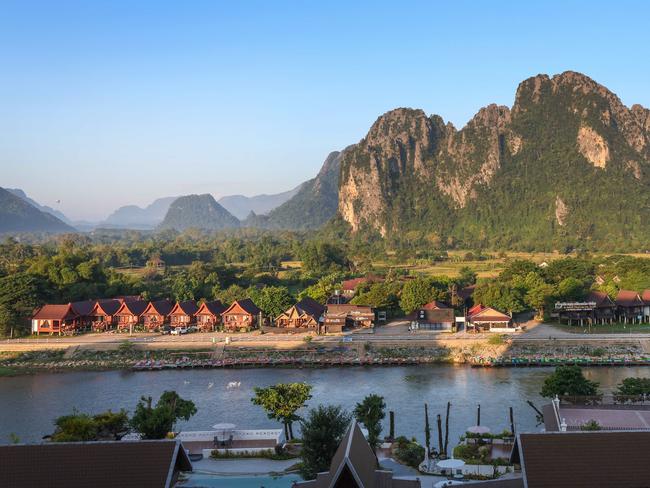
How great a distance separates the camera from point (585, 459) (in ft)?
39.5

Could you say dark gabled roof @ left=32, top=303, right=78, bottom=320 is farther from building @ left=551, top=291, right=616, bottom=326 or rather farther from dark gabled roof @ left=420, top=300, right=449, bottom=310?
building @ left=551, top=291, right=616, bottom=326

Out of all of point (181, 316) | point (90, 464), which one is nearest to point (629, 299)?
point (181, 316)

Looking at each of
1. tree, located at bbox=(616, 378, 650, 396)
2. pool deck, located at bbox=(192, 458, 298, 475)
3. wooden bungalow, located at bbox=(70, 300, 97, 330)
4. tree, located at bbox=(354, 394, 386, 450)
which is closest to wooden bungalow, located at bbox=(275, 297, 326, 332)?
wooden bungalow, located at bbox=(70, 300, 97, 330)

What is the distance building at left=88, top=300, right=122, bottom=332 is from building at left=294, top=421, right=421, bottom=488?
110 feet

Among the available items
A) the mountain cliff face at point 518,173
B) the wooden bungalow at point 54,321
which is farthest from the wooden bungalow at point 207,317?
the mountain cliff face at point 518,173

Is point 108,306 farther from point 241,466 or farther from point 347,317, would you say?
point 241,466

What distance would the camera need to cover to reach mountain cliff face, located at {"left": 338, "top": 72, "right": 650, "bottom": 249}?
4043 inches

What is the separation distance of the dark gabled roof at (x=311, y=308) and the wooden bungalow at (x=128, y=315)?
10.4 meters

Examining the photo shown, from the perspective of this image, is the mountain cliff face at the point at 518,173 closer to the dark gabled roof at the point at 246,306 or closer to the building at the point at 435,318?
the building at the point at 435,318

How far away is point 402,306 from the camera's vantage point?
44.2m

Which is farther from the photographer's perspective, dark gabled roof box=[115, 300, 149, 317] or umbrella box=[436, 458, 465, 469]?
dark gabled roof box=[115, 300, 149, 317]

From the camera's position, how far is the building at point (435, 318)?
4194cm

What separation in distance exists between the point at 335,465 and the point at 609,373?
22660 mm

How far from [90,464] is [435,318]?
104ft
